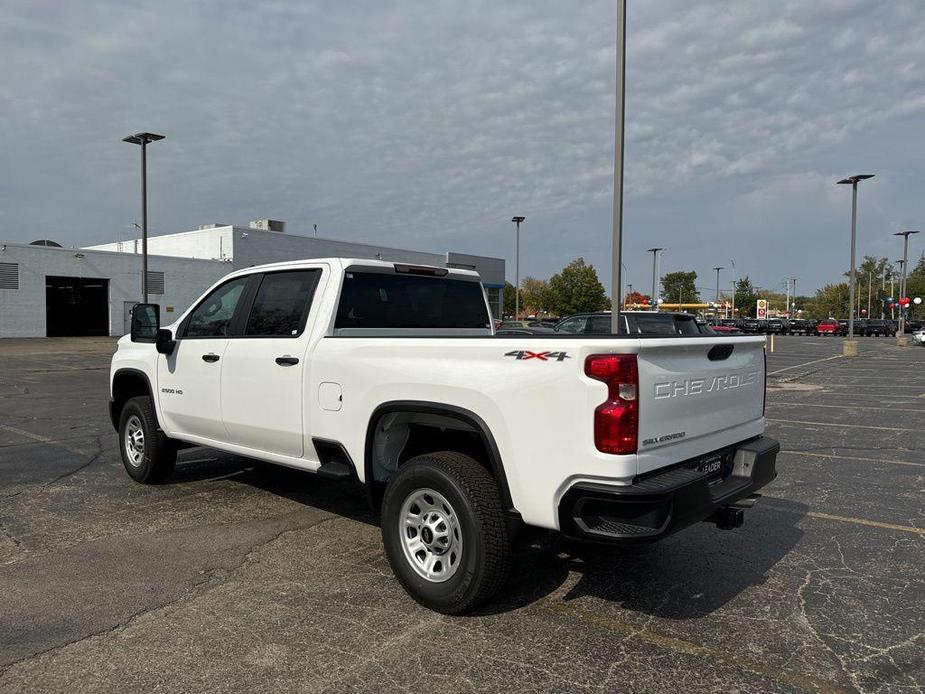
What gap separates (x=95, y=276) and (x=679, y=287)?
105 meters

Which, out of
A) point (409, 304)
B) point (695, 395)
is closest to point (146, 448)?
point (409, 304)

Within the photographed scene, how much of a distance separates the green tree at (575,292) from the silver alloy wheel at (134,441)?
63.3m

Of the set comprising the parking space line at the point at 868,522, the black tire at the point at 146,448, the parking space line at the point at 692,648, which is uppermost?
the black tire at the point at 146,448

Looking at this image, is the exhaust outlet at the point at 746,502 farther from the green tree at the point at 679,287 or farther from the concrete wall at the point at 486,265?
the green tree at the point at 679,287

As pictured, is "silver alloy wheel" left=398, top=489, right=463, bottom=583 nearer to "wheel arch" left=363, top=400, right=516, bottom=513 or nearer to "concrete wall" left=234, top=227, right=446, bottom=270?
"wheel arch" left=363, top=400, right=516, bottom=513

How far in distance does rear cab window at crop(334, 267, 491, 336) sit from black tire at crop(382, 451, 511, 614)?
1.37 meters

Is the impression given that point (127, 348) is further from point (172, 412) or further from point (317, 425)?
point (317, 425)

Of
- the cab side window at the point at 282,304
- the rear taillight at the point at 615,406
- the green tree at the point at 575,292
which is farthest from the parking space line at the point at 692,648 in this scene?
the green tree at the point at 575,292

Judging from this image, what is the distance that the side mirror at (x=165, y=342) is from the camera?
5.90m

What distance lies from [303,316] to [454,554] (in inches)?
79.4

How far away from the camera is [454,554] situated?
3.81m

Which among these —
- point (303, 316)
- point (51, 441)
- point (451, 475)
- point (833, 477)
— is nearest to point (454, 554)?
point (451, 475)

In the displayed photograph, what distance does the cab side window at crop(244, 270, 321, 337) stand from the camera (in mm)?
4996

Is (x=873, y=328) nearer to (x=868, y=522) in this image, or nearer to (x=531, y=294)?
(x=531, y=294)
